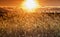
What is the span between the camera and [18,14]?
20.5 feet

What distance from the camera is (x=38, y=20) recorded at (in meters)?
5.88

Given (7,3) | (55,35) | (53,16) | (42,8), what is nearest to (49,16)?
(53,16)

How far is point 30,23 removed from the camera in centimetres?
566

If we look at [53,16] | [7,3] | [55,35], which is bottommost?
[55,35]

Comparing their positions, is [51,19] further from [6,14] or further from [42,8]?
[6,14]

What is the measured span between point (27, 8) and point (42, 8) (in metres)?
0.50

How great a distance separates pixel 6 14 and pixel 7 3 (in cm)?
96

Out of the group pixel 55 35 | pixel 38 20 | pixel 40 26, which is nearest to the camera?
pixel 55 35

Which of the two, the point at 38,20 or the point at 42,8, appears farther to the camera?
the point at 42,8

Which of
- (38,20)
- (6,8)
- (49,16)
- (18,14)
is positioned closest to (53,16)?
(49,16)

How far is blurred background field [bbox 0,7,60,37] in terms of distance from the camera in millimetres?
5160

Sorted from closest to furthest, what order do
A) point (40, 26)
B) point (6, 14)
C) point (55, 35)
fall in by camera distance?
1. point (55, 35)
2. point (40, 26)
3. point (6, 14)

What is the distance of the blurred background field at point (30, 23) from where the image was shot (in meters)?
5.16

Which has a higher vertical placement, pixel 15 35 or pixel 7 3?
pixel 7 3
